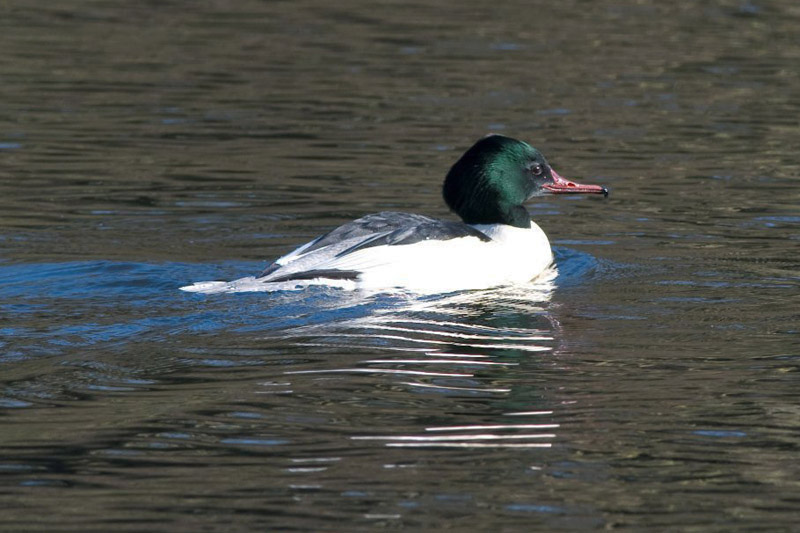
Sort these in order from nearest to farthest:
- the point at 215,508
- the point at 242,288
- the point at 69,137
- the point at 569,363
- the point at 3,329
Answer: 1. the point at 215,508
2. the point at 569,363
3. the point at 3,329
4. the point at 242,288
5. the point at 69,137

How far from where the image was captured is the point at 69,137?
47.2 ft

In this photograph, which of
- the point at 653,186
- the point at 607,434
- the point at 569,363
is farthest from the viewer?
the point at 653,186

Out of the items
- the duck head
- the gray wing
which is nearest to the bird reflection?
the gray wing

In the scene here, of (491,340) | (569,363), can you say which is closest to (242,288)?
(491,340)

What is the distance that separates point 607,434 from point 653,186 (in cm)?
690

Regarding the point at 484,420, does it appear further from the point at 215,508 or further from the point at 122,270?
the point at 122,270

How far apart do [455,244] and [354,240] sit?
27.9 inches

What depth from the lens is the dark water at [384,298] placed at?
5.85 metres

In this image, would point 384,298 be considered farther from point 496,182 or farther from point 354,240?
point 496,182

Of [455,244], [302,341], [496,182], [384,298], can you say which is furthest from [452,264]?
[302,341]

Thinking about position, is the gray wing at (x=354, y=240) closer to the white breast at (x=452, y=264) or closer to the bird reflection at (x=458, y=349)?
the white breast at (x=452, y=264)

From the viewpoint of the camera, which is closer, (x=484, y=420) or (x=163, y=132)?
(x=484, y=420)

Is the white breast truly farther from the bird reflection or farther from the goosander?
the bird reflection

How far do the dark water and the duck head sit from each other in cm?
58
